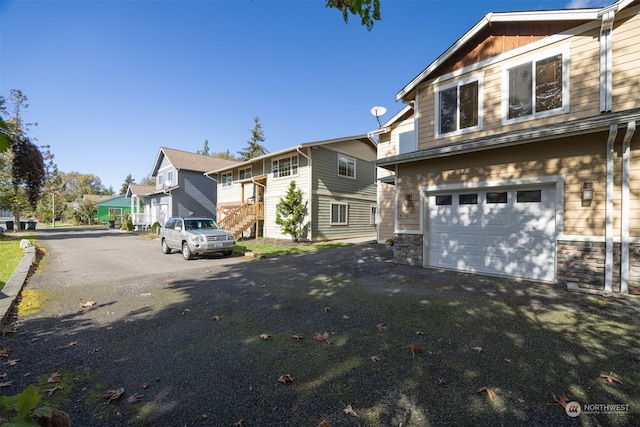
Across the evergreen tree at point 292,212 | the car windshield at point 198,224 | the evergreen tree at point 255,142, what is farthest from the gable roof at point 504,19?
the evergreen tree at point 255,142

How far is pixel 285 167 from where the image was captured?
18.3 meters

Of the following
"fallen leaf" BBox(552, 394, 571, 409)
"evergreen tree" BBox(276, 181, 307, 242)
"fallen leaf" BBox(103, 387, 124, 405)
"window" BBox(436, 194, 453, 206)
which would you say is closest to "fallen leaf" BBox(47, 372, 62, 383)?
"fallen leaf" BBox(103, 387, 124, 405)

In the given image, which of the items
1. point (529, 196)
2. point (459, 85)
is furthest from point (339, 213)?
point (529, 196)

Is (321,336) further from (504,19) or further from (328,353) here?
(504,19)

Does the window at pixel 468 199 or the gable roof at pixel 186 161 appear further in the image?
the gable roof at pixel 186 161

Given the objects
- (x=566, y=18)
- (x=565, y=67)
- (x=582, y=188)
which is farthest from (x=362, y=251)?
(x=566, y=18)

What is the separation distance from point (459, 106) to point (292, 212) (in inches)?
403

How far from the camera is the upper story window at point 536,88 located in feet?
23.1

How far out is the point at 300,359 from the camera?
11.7 ft

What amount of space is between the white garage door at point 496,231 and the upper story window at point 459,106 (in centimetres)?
206

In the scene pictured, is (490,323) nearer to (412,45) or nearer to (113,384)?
(113,384)

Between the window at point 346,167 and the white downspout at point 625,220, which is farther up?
the window at point 346,167

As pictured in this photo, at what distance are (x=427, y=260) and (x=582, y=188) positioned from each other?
13.4ft

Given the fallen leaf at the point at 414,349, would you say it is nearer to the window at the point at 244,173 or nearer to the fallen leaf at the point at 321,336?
the fallen leaf at the point at 321,336
